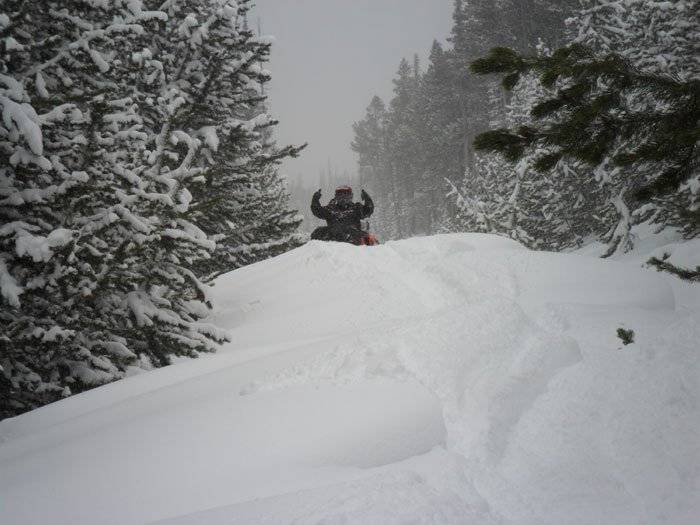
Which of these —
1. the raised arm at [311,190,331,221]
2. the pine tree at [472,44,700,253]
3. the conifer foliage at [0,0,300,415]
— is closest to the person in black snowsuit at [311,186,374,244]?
the raised arm at [311,190,331,221]

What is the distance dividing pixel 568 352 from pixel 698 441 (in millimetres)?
1047

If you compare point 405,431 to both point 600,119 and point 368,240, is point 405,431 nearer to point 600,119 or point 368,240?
point 600,119

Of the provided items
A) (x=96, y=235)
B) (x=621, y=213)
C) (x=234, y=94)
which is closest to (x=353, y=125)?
(x=621, y=213)

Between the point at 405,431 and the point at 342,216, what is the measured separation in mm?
8965

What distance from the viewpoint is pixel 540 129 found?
105 inches

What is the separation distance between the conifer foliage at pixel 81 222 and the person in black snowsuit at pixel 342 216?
518 cm

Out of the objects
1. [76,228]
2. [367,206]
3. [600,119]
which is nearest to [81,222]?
[76,228]

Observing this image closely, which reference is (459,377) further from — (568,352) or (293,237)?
(293,237)

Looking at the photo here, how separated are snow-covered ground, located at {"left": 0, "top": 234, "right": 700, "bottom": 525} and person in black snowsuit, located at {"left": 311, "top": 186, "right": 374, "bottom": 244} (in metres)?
6.48

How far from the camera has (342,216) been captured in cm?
1124

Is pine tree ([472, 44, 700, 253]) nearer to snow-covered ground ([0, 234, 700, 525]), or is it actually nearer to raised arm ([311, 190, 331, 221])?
snow-covered ground ([0, 234, 700, 525])

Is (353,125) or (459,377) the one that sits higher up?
(353,125)

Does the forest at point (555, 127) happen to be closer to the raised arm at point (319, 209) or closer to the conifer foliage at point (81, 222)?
the conifer foliage at point (81, 222)

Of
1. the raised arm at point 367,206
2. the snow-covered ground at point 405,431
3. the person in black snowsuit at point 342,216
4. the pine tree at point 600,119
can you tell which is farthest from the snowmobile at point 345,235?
the pine tree at point 600,119
